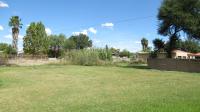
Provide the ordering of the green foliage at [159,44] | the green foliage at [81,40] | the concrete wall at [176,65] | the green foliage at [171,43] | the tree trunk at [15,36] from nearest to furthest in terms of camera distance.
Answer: the concrete wall at [176,65] → the green foliage at [171,43] → the green foliage at [159,44] → the tree trunk at [15,36] → the green foliage at [81,40]

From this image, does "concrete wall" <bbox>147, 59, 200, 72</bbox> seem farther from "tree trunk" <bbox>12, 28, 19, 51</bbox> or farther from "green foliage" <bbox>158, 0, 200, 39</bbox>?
"tree trunk" <bbox>12, 28, 19, 51</bbox>

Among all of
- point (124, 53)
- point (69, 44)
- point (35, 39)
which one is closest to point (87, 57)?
point (35, 39)

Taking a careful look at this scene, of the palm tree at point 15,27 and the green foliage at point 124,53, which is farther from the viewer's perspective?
the green foliage at point 124,53

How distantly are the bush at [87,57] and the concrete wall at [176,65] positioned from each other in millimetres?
7230

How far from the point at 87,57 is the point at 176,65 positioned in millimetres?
12644

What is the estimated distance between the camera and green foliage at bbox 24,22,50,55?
76.8 metres

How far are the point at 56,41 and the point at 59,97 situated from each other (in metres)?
93.6

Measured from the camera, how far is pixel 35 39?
76812 millimetres

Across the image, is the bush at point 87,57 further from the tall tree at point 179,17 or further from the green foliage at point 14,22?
the green foliage at point 14,22

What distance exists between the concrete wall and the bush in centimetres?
723

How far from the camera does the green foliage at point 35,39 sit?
76.8m

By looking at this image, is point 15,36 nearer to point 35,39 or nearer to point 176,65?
point 35,39

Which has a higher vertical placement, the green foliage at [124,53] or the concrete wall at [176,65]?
the green foliage at [124,53]

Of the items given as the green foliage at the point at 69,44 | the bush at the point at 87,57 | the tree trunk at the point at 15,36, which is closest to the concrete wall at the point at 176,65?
the bush at the point at 87,57
